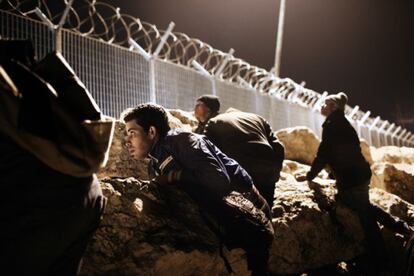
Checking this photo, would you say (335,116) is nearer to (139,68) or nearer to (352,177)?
(352,177)

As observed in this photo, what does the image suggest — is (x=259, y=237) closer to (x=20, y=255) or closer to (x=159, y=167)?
(x=159, y=167)

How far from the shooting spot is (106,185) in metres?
2.64

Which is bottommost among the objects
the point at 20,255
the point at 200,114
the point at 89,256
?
the point at 89,256

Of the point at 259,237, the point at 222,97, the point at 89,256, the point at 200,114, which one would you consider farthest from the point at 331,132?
the point at 222,97

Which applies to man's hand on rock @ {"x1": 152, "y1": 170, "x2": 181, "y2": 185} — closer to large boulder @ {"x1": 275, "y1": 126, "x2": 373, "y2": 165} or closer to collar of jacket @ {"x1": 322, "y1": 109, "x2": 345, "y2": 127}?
collar of jacket @ {"x1": 322, "y1": 109, "x2": 345, "y2": 127}

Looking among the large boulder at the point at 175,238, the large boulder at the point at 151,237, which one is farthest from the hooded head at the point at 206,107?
the large boulder at the point at 151,237

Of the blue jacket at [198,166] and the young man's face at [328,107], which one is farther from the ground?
the young man's face at [328,107]

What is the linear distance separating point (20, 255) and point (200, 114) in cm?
338

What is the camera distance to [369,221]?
4078mm

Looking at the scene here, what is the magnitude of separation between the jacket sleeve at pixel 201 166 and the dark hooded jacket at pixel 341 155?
2.37 metres

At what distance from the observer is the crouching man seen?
95.0 inches

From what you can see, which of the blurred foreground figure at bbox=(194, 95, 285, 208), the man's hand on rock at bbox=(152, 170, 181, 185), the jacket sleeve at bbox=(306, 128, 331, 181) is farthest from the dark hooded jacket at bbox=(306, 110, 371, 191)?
the man's hand on rock at bbox=(152, 170, 181, 185)

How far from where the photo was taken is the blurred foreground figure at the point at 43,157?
1312 millimetres

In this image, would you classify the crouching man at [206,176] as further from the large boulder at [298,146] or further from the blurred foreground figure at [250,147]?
the large boulder at [298,146]
